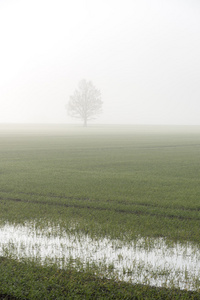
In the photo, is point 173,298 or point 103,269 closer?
point 173,298

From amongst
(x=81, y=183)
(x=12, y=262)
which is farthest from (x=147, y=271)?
(x=81, y=183)

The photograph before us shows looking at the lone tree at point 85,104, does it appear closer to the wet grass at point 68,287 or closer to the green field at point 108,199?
the green field at point 108,199

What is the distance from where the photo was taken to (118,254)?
20.9ft

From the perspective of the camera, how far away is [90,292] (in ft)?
16.0

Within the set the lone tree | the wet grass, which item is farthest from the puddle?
the lone tree

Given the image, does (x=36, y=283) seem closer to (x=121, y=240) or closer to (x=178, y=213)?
(x=121, y=240)

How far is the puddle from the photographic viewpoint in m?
5.48

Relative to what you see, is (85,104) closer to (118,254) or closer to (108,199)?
(108,199)

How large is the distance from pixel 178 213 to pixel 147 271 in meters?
3.59

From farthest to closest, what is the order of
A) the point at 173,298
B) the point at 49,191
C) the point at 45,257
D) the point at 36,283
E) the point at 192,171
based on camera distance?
the point at 192,171
the point at 49,191
the point at 45,257
the point at 36,283
the point at 173,298

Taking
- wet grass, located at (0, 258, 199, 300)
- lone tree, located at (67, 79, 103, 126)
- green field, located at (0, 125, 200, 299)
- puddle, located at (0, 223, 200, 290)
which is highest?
lone tree, located at (67, 79, 103, 126)

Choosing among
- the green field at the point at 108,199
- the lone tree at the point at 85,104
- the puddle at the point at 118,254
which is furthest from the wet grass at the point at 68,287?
the lone tree at the point at 85,104

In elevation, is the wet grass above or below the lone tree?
below

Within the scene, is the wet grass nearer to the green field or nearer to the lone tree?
the green field
